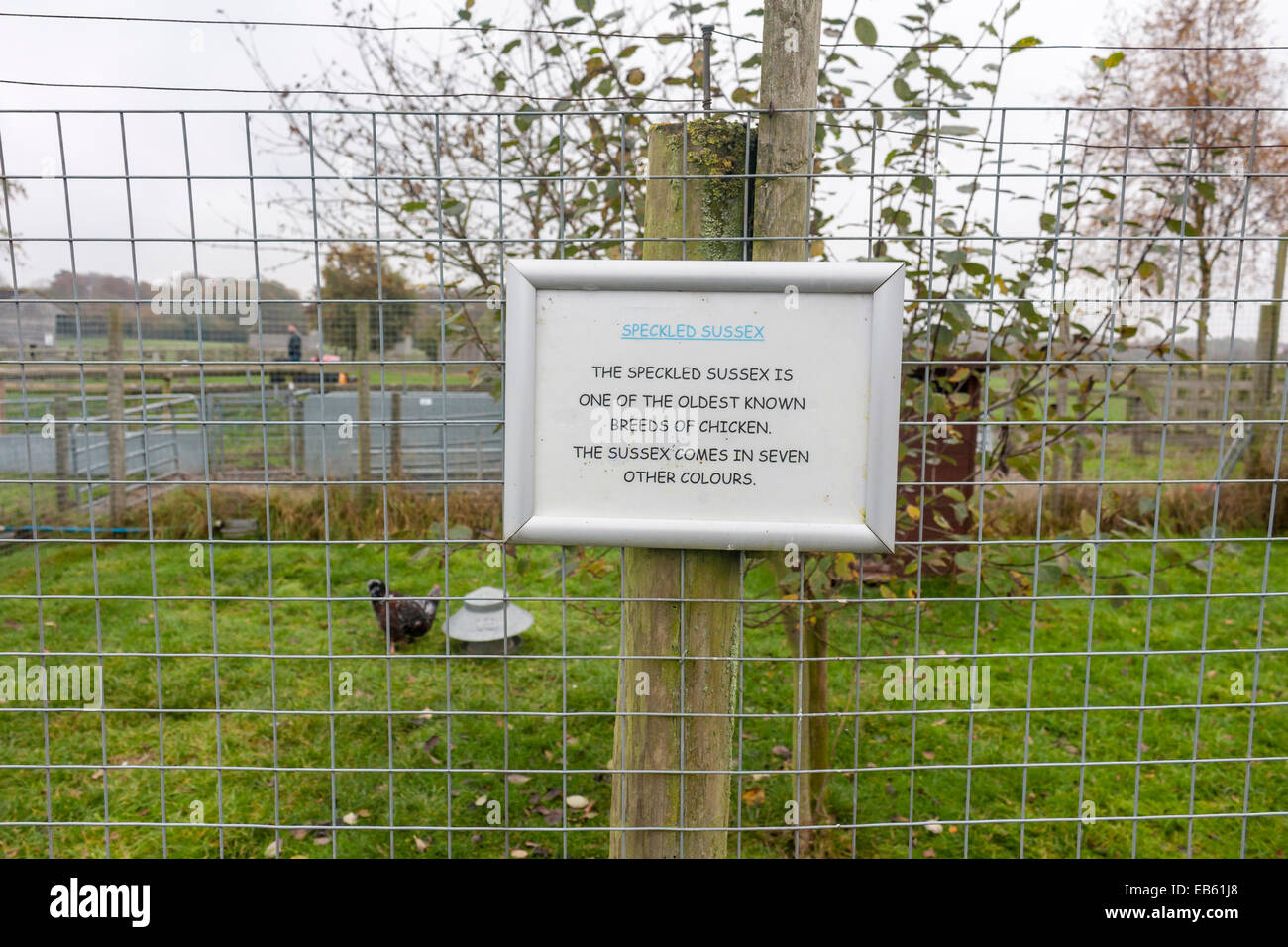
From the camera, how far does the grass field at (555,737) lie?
10.2 feet

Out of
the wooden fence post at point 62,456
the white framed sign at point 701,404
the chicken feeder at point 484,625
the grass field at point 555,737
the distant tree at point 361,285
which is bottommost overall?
the grass field at point 555,737

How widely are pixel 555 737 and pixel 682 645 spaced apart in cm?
209

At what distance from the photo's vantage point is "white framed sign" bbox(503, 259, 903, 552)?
1.96 metres

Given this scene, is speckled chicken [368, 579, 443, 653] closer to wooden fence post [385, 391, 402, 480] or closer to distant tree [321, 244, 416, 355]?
distant tree [321, 244, 416, 355]

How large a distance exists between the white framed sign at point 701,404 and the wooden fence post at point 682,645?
0.16 metres

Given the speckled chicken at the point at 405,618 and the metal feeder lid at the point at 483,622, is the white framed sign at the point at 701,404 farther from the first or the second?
the speckled chicken at the point at 405,618

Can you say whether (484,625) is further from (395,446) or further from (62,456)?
(62,456)

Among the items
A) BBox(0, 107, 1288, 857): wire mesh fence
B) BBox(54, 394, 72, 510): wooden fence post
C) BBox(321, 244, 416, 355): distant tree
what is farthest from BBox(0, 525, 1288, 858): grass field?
BBox(54, 394, 72, 510): wooden fence post

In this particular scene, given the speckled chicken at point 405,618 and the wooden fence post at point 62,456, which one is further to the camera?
the wooden fence post at point 62,456

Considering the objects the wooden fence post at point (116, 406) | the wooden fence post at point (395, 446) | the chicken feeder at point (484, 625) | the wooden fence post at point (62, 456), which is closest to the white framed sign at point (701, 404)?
the chicken feeder at point (484, 625)

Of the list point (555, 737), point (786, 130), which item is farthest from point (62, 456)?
point (786, 130)

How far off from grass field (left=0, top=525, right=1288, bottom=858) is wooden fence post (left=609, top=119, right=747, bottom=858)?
0.28 metres

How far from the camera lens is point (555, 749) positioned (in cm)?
390
